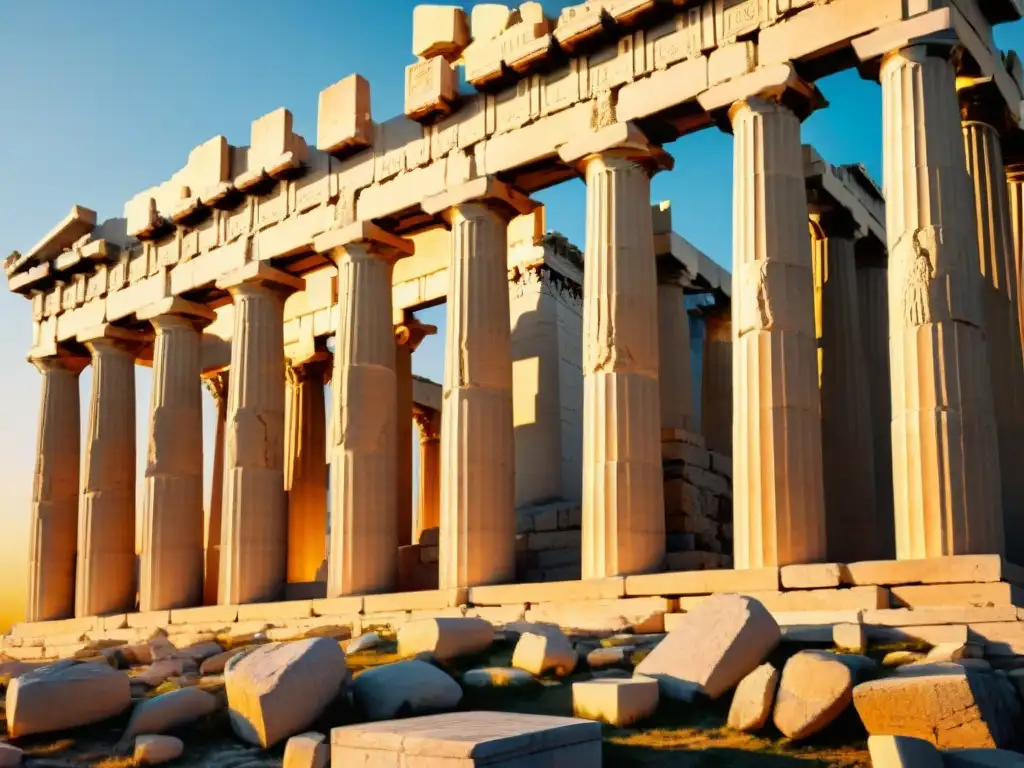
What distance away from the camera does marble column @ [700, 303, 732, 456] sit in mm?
31469

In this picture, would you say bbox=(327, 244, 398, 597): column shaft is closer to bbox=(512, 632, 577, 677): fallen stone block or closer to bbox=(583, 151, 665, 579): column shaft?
bbox=(583, 151, 665, 579): column shaft

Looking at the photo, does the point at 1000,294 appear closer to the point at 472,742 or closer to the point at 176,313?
the point at 472,742

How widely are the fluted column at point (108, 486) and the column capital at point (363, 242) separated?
911 cm

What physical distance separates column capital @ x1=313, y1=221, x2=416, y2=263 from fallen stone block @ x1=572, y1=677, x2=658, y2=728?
15.2 m

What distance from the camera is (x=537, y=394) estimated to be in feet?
104

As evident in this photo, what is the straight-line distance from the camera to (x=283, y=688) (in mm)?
13922

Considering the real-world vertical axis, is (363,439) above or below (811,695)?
above

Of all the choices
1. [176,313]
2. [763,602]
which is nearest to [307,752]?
[763,602]

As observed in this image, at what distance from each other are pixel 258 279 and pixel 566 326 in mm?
8008

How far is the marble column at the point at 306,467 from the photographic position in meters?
34.9

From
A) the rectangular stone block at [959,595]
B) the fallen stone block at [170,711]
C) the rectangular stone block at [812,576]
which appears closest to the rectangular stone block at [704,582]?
the rectangular stone block at [812,576]

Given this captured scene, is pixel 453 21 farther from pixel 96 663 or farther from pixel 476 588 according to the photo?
pixel 96 663

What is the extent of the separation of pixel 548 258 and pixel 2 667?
1736cm

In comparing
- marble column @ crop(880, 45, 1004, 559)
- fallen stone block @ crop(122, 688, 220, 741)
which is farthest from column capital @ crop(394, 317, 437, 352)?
fallen stone block @ crop(122, 688, 220, 741)
